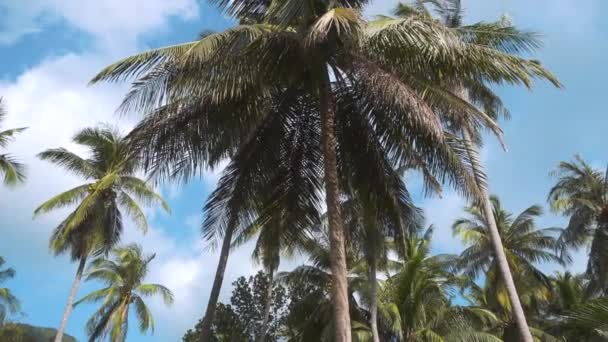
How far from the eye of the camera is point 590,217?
26688mm

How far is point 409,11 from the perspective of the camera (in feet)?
59.2

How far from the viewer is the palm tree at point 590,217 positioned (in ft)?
86.3

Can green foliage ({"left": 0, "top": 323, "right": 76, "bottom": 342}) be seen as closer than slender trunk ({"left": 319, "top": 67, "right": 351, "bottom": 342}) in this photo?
No

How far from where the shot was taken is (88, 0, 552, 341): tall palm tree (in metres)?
9.12

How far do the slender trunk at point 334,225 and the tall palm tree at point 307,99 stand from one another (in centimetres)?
2

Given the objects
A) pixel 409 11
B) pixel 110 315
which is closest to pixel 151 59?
pixel 409 11

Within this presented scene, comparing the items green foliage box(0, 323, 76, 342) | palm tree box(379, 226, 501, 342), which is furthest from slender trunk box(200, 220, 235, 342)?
green foliage box(0, 323, 76, 342)

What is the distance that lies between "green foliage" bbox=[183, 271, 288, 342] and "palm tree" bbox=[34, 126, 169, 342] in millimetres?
8642

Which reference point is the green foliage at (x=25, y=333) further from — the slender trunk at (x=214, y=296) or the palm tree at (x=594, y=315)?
the palm tree at (x=594, y=315)

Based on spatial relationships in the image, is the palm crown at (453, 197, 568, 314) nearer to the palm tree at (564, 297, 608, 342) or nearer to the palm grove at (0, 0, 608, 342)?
the palm grove at (0, 0, 608, 342)

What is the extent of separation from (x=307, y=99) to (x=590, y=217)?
66.1 feet

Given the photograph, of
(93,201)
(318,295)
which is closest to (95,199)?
(93,201)

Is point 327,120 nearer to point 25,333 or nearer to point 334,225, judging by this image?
point 334,225

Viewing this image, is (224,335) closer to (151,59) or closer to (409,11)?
(409,11)
